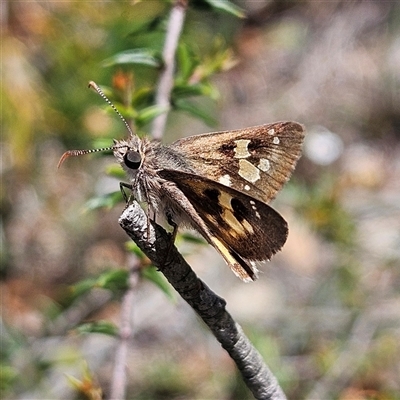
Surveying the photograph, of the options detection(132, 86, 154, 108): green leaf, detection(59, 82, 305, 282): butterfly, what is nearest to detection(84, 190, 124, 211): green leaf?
detection(59, 82, 305, 282): butterfly

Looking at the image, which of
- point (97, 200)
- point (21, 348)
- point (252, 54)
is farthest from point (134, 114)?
point (252, 54)

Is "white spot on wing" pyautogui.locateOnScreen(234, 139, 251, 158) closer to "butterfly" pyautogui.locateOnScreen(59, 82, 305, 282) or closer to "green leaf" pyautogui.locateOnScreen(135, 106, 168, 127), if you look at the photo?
"butterfly" pyautogui.locateOnScreen(59, 82, 305, 282)

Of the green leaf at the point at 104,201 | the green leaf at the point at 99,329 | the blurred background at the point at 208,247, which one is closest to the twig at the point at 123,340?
the green leaf at the point at 99,329

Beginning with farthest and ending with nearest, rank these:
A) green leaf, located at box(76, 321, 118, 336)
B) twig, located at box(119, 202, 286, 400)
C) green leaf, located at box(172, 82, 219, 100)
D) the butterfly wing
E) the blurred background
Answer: the blurred background < green leaf, located at box(172, 82, 219, 100) < green leaf, located at box(76, 321, 118, 336) < the butterfly wing < twig, located at box(119, 202, 286, 400)

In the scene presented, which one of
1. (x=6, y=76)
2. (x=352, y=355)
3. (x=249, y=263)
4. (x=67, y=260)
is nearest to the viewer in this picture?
(x=249, y=263)

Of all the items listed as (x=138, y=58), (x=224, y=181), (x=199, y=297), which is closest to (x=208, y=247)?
(x=224, y=181)

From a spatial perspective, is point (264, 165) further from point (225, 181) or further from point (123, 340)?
point (123, 340)

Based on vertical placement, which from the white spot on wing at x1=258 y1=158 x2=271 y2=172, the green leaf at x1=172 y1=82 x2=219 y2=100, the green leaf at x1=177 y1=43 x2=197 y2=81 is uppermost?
the green leaf at x1=177 y1=43 x2=197 y2=81

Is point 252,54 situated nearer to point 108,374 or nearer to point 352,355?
point 108,374
